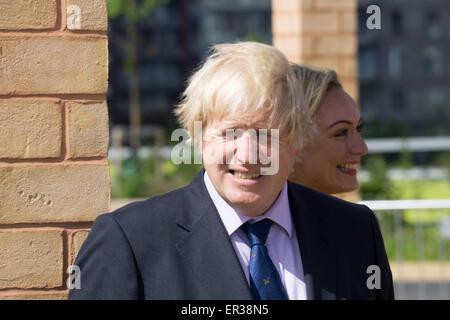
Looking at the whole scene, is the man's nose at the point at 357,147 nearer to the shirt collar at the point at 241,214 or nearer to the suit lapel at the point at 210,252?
the shirt collar at the point at 241,214

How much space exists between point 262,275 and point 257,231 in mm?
128

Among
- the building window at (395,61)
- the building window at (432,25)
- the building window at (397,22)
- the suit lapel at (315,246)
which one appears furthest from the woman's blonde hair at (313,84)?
the building window at (395,61)

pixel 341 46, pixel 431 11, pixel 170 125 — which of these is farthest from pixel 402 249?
pixel 431 11

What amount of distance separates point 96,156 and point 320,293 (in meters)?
0.79

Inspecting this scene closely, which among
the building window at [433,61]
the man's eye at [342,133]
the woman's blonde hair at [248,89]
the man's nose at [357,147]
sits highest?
the building window at [433,61]

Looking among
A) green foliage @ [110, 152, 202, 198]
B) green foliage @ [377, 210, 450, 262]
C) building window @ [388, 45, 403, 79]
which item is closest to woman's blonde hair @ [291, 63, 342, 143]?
green foliage @ [377, 210, 450, 262]

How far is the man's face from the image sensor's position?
74.3 inches

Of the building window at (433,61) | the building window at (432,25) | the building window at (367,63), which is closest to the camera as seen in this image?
the building window at (432,25)

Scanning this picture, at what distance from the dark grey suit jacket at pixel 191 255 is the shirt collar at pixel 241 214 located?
0.02m

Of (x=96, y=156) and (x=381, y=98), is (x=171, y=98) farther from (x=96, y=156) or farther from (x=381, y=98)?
(x=96, y=156)

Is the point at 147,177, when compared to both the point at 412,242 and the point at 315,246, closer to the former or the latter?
the point at 412,242

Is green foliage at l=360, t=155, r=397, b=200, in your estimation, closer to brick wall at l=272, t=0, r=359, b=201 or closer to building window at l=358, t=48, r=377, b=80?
brick wall at l=272, t=0, r=359, b=201

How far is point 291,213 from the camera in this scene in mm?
2146

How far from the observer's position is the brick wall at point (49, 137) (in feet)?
6.93
